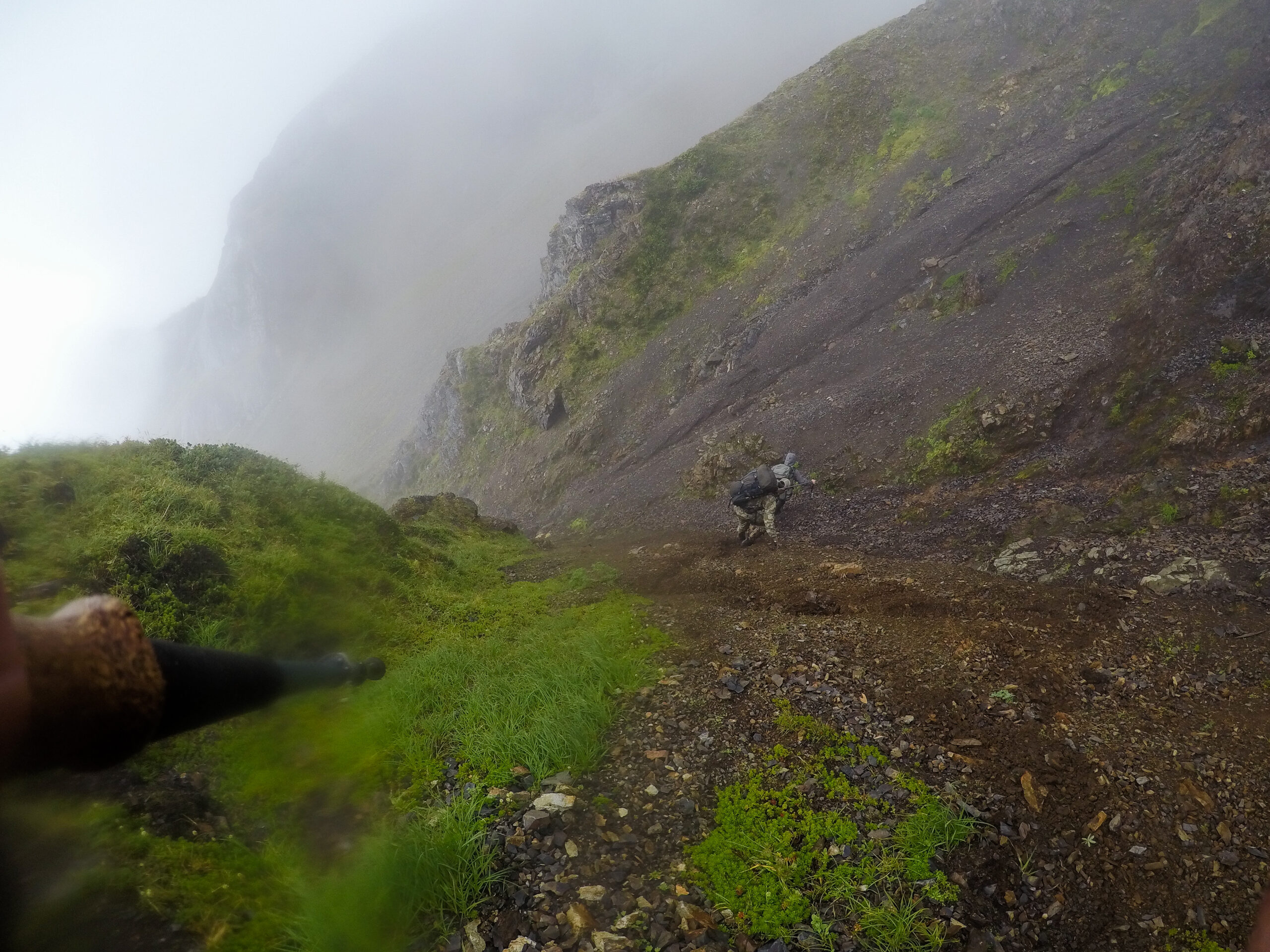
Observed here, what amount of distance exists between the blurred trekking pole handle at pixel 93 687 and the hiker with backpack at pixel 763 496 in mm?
11436

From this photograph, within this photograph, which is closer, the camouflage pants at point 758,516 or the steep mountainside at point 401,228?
the camouflage pants at point 758,516

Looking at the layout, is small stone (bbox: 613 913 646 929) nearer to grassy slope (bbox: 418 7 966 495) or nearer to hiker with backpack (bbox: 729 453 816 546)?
hiker with backpack (bbox: 729 453 816 546)

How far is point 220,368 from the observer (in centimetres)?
17325

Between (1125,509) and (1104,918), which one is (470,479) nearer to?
(1125,509)

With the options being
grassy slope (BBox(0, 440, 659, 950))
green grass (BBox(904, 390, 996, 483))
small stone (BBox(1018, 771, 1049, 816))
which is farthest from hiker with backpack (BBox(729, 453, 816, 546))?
small stone (BBox(1018, 771, 1049, 816))

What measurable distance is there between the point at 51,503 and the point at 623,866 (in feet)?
30.8

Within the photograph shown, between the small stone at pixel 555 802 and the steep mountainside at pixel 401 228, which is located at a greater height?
the steep mountainside at pixel 401 228

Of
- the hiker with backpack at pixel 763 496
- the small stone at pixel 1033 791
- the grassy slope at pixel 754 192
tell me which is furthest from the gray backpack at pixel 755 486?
the grassy slope at pixel 754 192

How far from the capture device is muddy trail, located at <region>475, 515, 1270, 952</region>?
4.05m

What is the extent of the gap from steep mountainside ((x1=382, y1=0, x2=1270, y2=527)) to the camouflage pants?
365 cm

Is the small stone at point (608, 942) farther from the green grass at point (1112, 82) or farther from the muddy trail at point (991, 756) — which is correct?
the green grass at point (1112, 82)

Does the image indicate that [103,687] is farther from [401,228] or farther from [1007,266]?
[401,228]

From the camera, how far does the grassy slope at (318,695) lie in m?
3.81

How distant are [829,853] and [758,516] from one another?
923 centimetres
